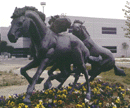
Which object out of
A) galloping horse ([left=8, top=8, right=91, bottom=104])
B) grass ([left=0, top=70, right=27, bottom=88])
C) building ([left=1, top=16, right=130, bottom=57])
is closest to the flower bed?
galloping horse ([left=8, top=8, right=91, bottom=104])

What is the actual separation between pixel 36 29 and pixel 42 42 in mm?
321

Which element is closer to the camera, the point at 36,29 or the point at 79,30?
the point at 36,29

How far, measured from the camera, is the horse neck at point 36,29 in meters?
3.87

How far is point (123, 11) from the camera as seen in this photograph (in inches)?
695

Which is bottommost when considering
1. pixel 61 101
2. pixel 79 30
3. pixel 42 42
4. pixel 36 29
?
pixel 61 101

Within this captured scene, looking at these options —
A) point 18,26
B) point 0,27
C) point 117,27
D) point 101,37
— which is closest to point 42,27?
point 18,26

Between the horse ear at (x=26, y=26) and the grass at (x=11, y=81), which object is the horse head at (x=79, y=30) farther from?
the grass at (x=11, y=81)

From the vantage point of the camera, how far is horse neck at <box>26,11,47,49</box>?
3.87 m

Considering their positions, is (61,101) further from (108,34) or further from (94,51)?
(108,34)

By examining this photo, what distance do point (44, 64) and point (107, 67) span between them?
2666 mm

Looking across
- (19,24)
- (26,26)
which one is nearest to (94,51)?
(26,26)

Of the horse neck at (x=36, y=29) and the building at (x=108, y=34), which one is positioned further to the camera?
the building at (x=108, y=34)

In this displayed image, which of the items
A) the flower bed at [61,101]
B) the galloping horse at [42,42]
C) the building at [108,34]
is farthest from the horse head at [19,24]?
the building at [108,34]

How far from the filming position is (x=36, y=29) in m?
3.95
